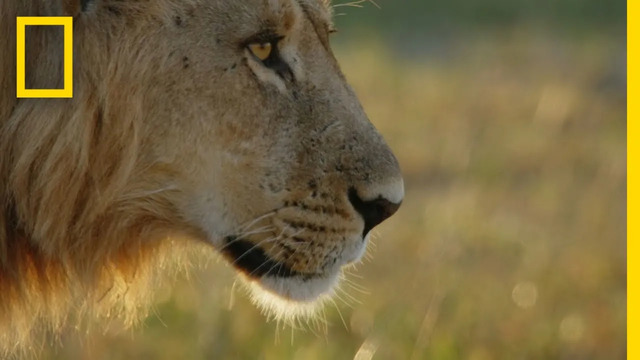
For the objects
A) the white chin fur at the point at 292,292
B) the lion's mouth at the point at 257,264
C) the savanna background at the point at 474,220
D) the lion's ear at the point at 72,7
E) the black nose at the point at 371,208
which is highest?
the lion's ear at the point at 72,7

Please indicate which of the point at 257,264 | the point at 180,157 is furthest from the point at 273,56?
the point at 257,264

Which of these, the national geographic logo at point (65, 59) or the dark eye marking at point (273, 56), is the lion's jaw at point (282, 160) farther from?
the national geographic logo at point (65, 59)

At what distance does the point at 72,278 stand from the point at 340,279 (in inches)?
24.4

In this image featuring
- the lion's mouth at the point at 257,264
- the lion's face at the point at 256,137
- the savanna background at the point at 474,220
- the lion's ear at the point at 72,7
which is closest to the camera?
the lion's ear at the point at 72,7

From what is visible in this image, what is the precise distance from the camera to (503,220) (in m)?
5.88

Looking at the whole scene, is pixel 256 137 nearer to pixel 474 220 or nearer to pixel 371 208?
pixel 371 208

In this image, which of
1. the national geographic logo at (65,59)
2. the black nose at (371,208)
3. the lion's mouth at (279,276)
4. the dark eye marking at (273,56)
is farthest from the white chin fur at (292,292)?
the national geographic logo at (65,59)

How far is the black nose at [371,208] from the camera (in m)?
2.79

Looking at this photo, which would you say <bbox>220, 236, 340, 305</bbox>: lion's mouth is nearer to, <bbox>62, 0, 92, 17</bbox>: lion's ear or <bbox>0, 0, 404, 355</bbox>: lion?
<bbox>0, 0, 404, 355</bbox>: lion

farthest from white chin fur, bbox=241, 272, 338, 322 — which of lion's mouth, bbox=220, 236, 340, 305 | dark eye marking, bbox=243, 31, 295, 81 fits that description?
dark eye marking, bbox=243, 31, 295, 81

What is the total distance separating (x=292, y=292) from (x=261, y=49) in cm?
55

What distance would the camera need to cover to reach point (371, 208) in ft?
9.22

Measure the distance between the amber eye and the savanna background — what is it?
0.55m

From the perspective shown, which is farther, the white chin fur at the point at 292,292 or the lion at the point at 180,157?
the white chin fur at the point at 292,292
